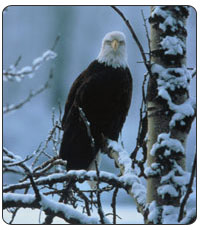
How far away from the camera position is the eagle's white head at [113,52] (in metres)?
1.71

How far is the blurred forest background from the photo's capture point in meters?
1.33

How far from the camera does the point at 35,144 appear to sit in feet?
4.51

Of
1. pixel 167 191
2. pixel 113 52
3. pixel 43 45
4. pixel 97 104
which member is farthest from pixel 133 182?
pixel 113 52

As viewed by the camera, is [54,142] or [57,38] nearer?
[57,38]

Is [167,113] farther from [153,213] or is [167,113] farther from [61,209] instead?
[61,209]

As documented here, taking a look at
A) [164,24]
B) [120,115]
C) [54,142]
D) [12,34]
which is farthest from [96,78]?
[164,24]

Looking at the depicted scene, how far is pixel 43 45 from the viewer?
1.40 meters

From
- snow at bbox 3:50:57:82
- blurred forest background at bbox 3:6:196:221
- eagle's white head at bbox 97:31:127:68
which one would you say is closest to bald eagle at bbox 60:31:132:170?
eagle's white head at bbox 97:31:127:68

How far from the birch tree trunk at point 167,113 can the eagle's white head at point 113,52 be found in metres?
0.53

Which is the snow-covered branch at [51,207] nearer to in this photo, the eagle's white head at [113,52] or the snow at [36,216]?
the snow at [36,216]

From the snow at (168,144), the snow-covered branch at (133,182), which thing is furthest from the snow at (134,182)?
the snow at (168,144)

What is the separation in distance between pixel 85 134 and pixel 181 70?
0.74m

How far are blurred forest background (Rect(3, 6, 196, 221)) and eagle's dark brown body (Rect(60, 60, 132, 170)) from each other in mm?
301

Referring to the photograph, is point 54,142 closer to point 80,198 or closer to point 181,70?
point 80,198
